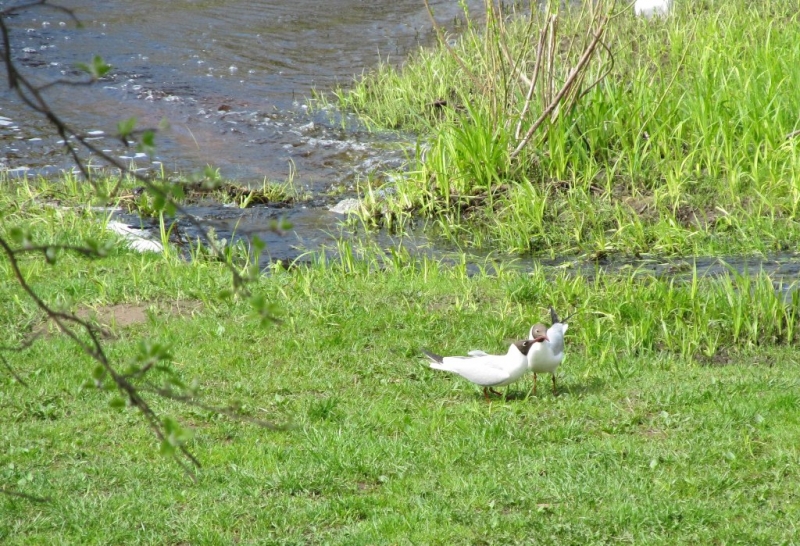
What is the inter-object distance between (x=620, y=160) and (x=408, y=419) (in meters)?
4.61

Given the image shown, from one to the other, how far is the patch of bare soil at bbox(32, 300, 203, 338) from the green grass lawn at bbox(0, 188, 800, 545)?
31mm

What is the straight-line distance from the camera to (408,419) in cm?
502

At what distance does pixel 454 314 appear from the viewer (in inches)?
254

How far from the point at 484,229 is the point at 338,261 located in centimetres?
153

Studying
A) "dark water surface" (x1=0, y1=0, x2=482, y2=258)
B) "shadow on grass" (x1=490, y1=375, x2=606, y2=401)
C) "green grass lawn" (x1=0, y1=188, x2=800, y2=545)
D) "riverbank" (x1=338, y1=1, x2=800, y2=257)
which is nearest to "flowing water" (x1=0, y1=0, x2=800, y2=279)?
"dark water surface" (x1=0, y1=0, x2=482, y2=258)

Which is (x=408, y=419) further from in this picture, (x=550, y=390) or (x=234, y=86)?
(x=234, y=86)

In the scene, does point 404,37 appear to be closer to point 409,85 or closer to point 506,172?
point 409,85

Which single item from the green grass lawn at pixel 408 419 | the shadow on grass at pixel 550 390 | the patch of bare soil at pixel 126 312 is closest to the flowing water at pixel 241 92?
the green grass lawn at pixel 408 419

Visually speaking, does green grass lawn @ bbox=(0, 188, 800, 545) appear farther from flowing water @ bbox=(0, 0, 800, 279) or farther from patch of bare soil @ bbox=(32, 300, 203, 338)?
flowing water @ bbox=(0, 0, 800, 279)

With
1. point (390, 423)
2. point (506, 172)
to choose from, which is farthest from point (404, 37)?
point (390, 423)

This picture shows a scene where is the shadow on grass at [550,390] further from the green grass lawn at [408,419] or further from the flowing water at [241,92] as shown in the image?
the flowing water at [241,92]

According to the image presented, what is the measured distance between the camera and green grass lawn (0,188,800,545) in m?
4.00

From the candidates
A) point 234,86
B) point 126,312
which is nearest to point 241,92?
point 234,86

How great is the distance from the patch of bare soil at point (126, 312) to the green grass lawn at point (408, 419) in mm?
31
